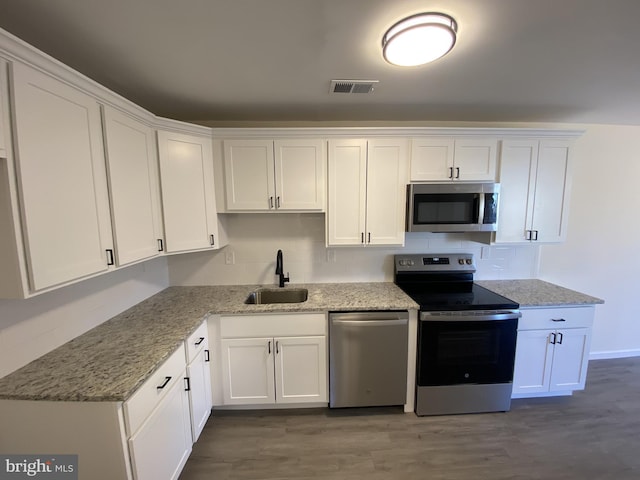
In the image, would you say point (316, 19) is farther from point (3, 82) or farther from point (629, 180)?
point (629, 180)

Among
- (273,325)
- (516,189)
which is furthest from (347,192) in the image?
(516,189)

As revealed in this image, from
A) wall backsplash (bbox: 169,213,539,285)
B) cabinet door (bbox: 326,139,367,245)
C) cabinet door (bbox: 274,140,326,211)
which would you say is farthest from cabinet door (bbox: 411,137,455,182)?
cabinet door (bbox: 274,140,326,211)

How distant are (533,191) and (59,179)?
336 cm

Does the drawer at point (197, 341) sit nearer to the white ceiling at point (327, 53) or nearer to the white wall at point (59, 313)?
the white wall at point (59, 313)

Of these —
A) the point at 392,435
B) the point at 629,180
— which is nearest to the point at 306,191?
the point at 392,435

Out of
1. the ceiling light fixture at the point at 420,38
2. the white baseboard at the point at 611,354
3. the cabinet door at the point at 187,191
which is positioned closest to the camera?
the ceiling light fixture at the point at 420,38

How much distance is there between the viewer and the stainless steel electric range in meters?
2.04

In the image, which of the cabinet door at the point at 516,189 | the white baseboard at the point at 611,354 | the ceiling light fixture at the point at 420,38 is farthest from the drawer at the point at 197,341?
the white baseboard at the point at 611,354

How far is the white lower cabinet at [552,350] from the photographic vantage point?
2.17 metres

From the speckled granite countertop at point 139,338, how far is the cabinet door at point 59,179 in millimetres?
464

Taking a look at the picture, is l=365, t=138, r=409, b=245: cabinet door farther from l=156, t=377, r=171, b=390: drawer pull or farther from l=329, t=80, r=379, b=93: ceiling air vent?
l=156, t=377, r=171, b=390: drawer pull

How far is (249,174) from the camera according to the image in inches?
89.6

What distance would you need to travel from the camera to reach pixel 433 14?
1.12 m

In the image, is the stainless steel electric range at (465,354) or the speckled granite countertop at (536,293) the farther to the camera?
the speckled granite countertop at (536,293)
